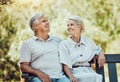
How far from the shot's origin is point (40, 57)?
275 cm

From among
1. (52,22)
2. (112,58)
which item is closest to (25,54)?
(112,58)

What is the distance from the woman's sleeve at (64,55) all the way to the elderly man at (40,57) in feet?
0.16

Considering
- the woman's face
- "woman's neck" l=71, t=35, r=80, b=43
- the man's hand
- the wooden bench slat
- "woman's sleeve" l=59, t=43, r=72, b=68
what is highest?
the woman's face

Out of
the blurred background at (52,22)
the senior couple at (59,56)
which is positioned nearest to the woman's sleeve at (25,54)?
the senior couple at (59,56)

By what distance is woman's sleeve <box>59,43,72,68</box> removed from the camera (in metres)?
2.73

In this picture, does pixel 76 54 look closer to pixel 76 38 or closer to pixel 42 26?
pixel 76 38

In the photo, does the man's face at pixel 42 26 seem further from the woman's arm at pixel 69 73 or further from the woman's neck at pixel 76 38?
the woman's arm at pixel 69 73

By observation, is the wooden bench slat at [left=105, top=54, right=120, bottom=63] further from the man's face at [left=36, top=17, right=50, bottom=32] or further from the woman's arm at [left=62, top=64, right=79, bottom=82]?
the man's face at [left=36, top=17, right=50, bottom=32]

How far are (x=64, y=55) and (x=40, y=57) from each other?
19cm

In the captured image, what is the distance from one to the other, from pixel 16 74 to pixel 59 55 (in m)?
1.79

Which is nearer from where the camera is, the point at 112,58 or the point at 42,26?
the point at 42,26

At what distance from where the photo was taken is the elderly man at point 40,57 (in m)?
Answer: 2.70

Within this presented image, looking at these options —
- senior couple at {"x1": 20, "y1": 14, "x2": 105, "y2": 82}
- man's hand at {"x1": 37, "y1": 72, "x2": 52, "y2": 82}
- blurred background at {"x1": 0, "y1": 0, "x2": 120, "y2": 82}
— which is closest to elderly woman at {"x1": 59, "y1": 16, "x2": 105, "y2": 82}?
senior couple at {"x1": 20, "y1": 14, "x2": 105, "y2": 82}

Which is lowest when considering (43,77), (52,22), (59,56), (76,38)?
(43,77)
